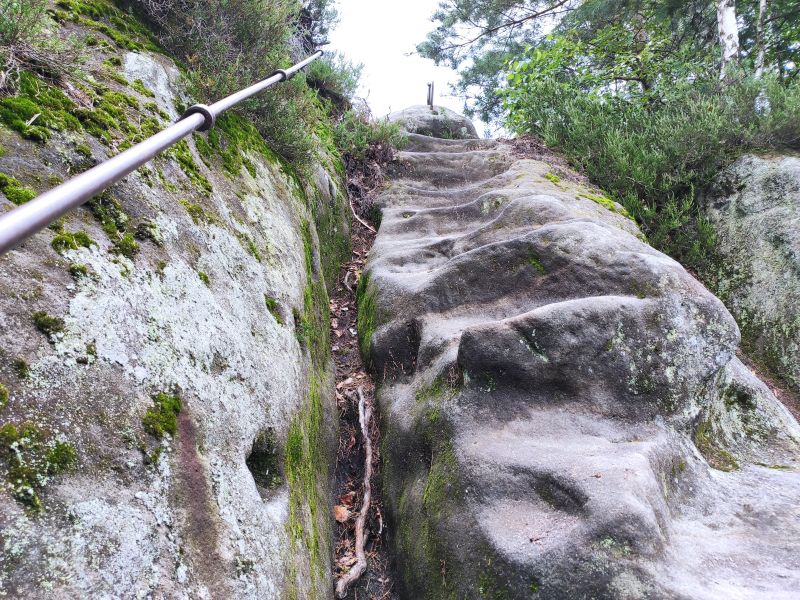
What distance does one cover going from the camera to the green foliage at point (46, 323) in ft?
5.49

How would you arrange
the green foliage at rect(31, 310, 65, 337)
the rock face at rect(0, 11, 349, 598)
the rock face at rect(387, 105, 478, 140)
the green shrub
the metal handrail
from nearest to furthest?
the metal handrail < the rock face at rect(0, 11, 349, 598) < the green foliage at rect(31, 310, 65, 337) < the green shrub < the rock face at rect(387, 105, 478, 140)

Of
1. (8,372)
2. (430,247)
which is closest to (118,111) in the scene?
(8,372)

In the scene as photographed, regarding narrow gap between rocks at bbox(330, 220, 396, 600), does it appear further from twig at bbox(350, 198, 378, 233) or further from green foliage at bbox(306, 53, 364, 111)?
green foliage at bbox(306, 53, 364, 111)

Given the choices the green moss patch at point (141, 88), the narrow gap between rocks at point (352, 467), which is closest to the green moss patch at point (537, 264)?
the narrow gap between rocks at point (352, 467)

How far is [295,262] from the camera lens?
4312 mm

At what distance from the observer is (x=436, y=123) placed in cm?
1146

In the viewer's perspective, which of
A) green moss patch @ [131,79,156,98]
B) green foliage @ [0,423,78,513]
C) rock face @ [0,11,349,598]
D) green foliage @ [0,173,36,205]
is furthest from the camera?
green moss patch @ [131,79,156,98]

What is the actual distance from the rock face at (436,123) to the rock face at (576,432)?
7.06m

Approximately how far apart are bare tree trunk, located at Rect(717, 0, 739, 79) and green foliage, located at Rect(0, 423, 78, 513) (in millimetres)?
10025

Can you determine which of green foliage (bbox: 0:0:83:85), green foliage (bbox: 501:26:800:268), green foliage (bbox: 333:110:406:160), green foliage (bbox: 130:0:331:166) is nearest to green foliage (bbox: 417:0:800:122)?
green foliage (bbox: 501:26:800:268)

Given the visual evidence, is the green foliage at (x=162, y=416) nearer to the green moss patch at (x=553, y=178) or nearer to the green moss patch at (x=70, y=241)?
the green moss patch at (x=70, y=241)

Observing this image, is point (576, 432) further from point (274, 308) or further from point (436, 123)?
point (436, 123)

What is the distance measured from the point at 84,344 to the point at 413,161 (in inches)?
304

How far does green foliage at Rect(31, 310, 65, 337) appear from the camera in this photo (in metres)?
1.67
